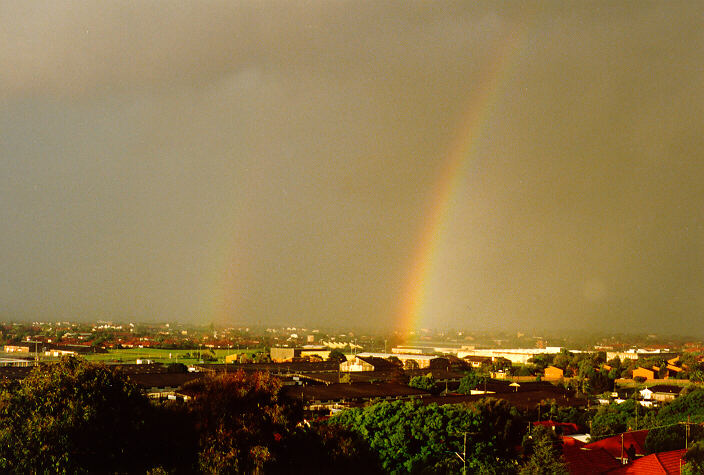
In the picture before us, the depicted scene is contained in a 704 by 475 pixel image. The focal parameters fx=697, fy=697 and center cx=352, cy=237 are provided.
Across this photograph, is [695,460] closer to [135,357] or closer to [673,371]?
[673,371]

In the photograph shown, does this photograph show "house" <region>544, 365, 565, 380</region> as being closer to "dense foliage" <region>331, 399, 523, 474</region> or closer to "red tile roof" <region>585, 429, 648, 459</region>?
"red tile roof" <region>585, 429, 648, 459</region>

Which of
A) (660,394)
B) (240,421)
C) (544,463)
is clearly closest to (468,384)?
(660,394)

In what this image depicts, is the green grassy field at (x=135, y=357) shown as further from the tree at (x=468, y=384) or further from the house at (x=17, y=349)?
the tree at (x=468, y=384)

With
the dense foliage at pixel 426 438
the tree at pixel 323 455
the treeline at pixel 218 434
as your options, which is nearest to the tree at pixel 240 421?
the treeline at pixel 218 434

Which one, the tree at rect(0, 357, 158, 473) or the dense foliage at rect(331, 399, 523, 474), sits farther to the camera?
the dense foliage at rect(331, 399, 523, 474)

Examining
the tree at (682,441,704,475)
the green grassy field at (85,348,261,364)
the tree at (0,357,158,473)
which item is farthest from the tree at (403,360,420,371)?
the tree at (0,357,158,473)
